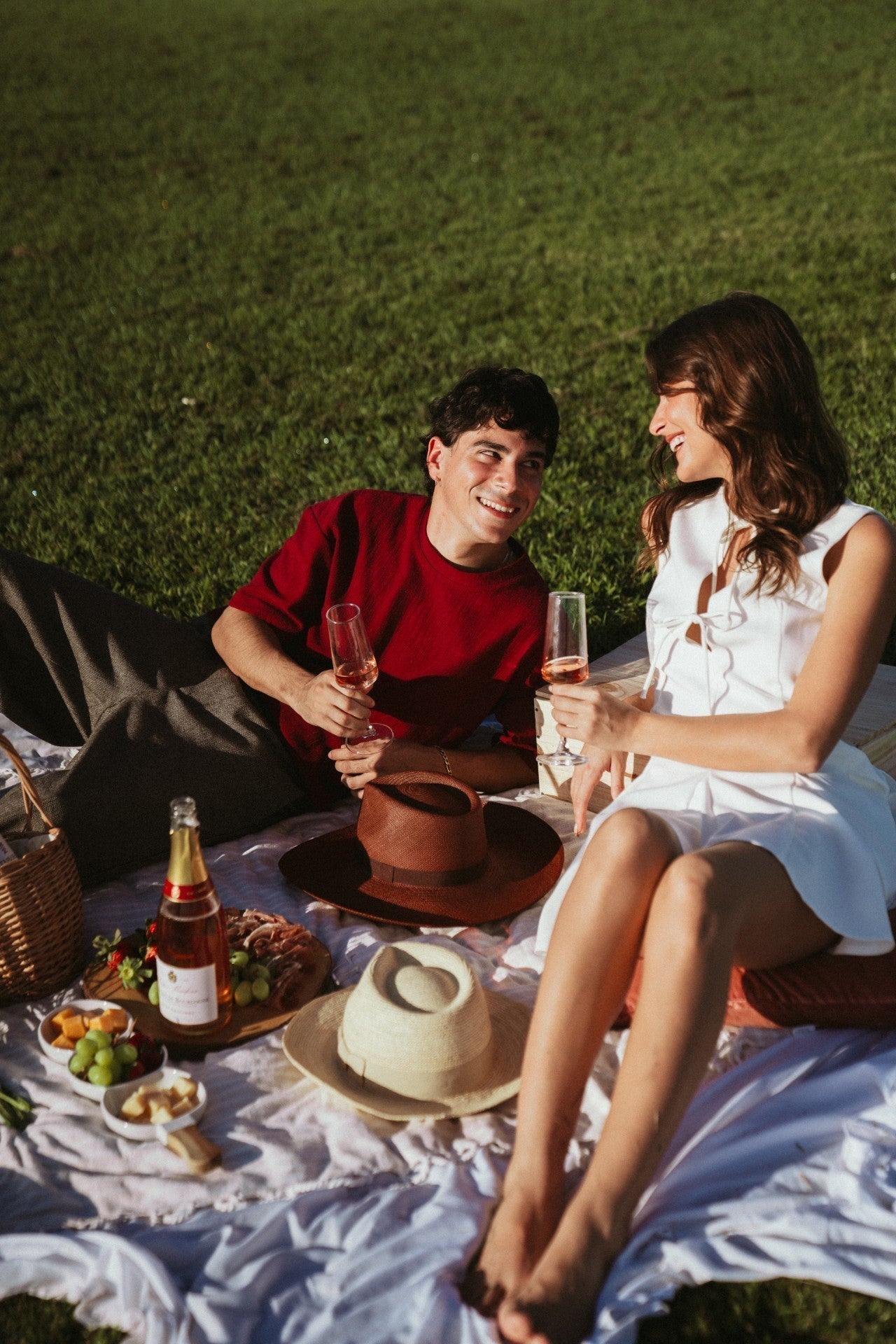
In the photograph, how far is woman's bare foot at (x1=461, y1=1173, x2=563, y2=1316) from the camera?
280cm

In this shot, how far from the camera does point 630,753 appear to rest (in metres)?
4.70

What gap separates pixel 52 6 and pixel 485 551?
3085cm

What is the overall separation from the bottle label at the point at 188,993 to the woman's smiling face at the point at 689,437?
1984 mm

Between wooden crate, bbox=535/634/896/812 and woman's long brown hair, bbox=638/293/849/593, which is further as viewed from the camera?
wooden crate, bbox=535/634/896/812

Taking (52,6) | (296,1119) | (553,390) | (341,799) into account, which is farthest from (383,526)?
(52,6)

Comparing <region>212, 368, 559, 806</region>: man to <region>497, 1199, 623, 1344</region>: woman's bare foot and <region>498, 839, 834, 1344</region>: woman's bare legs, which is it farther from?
<region>497, 1199, 623, 1344</region>: woman's bare foot

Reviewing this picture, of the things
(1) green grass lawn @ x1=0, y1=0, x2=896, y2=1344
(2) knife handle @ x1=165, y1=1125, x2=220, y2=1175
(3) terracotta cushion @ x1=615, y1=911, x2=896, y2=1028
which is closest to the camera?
(2) knife handle @ x1=165, y1=1125, x2=220, y2=1175

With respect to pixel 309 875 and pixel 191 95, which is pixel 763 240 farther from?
pixel 191 95

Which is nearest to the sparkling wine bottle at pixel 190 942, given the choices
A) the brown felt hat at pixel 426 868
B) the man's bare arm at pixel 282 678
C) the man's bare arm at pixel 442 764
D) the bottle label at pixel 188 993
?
the bottle label at pixel 188 993

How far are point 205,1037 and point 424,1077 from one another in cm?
69

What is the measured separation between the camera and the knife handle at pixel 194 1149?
3.25 m

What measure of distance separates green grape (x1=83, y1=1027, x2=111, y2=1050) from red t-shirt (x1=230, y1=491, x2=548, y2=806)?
62.5 inches

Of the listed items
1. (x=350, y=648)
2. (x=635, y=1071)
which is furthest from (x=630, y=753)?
(x=635, y=1071)

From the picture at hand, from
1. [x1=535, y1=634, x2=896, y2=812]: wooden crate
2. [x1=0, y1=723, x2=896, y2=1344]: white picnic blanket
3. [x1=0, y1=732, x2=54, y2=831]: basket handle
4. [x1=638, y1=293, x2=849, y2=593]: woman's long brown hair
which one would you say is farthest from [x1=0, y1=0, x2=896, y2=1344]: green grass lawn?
[x1=0, y1=732, x2=54, y2=831]: basket handle
